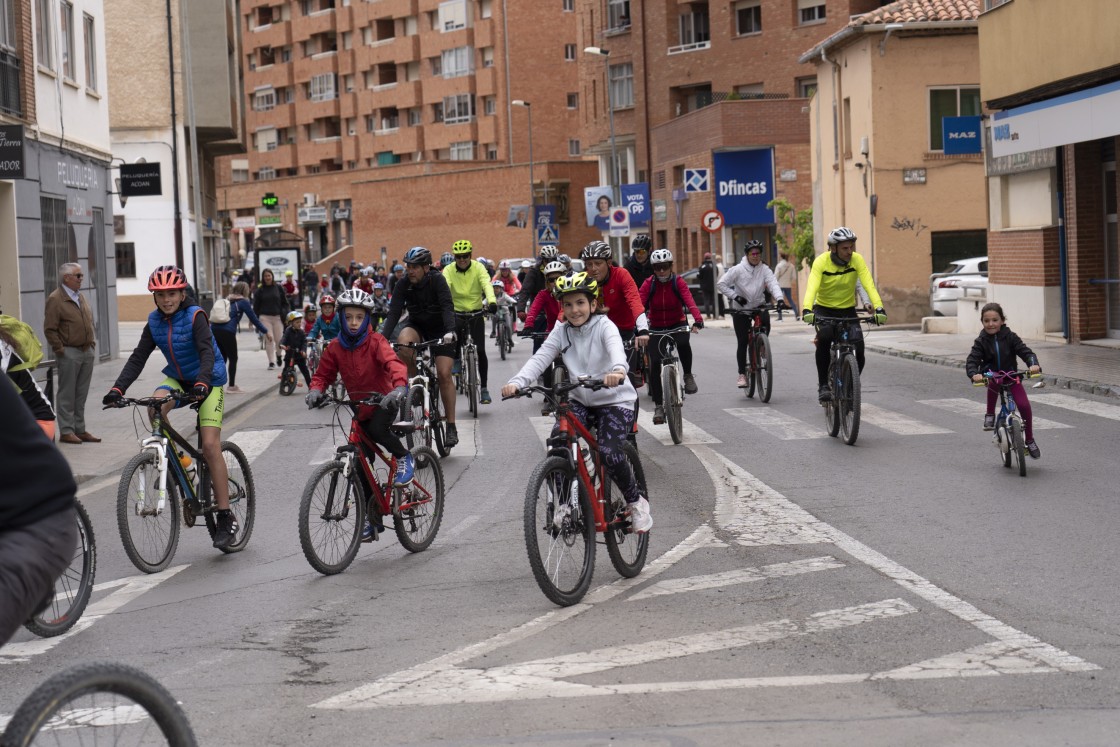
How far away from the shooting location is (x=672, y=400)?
14.7 m

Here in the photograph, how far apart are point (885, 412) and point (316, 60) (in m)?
90.9

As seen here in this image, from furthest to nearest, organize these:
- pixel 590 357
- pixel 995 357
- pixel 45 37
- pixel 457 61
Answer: pixel 457 61 < pixel 45 37 < pixel 995 357 < pixel 590 357

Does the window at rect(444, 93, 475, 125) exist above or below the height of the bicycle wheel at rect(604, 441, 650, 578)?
above

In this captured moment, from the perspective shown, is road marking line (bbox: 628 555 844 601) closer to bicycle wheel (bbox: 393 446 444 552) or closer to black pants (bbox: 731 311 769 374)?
bicycle wheel (bbox: 393 446 444 552)

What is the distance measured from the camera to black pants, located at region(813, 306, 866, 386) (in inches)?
581

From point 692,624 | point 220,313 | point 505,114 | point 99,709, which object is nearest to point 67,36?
point 220,313

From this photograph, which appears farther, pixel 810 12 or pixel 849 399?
pixel 810 12

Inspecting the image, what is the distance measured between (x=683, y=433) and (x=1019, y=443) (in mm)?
4252

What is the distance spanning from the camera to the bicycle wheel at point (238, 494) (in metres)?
9.85

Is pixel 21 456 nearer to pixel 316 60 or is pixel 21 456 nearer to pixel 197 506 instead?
pixel 197 506

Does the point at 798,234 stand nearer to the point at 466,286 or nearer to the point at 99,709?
the point at 466,286

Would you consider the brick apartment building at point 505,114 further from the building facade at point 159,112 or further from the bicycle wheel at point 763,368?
the bicycle wheel at point 763,368

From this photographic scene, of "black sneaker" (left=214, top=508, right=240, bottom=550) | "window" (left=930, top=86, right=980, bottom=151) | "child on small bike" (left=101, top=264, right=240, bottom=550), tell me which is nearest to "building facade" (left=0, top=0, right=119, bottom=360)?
"child on small bike" (left=101, top=264, right=240, bottom=550)

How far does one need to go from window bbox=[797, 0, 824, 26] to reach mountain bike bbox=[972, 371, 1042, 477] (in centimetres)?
5078
